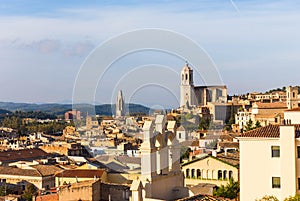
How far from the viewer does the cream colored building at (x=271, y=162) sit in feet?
40.8

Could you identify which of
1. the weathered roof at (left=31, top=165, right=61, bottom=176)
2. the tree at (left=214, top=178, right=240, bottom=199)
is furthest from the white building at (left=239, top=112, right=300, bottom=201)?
the weathered roof at (left=31, top=165, right=61, bottom=176)

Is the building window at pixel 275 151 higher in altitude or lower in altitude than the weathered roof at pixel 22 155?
higher

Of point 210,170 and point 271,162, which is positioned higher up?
point 271,162

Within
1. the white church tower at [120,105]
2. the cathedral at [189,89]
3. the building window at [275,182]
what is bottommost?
the building window at [275,182]

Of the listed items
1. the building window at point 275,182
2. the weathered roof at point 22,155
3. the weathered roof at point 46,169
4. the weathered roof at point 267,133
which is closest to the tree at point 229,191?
the weathered roof at point 267,133

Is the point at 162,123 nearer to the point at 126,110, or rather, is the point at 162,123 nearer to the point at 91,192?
the point at 126,110

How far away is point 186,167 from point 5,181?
10754 millimetres

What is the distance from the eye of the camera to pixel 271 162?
499 inches

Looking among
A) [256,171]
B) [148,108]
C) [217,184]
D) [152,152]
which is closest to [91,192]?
[256,171]

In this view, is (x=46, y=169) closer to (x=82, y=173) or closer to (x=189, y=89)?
(x=82, y=173)

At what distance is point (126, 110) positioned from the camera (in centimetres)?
1028

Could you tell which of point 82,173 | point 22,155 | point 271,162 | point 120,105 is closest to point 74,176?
point 82,173

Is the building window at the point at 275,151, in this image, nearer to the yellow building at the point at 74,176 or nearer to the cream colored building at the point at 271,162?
the cream colored building at the point at 271,162

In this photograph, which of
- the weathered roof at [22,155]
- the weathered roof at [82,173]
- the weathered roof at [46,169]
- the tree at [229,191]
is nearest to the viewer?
the tree at [229,191]
